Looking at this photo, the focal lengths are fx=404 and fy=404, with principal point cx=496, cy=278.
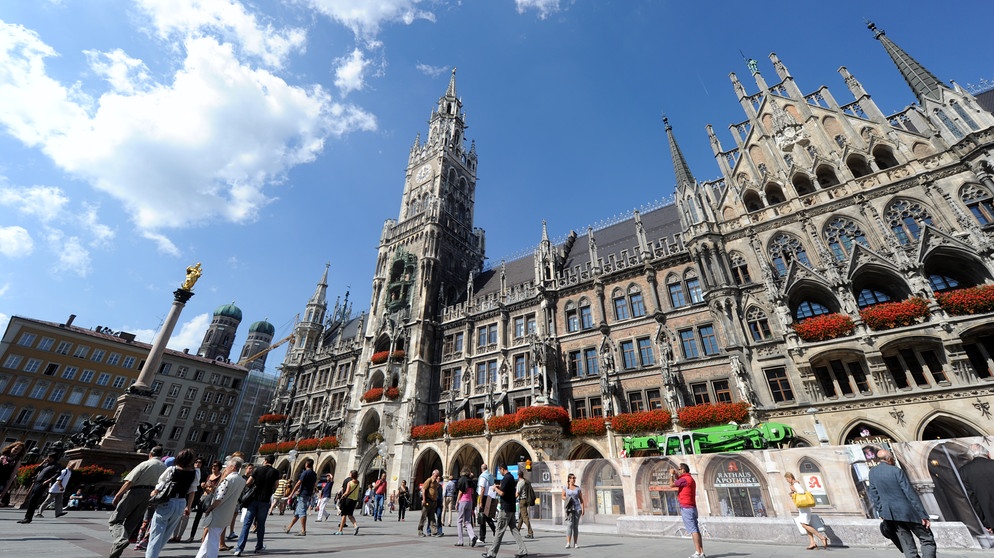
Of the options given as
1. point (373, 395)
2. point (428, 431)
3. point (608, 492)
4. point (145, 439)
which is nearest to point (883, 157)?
point (608, 492)

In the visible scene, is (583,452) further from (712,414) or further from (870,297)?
(870,297)

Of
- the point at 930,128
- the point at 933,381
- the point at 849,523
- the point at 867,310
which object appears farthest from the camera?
the point at 930,128

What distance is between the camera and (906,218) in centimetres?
2012

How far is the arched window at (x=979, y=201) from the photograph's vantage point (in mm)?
18203

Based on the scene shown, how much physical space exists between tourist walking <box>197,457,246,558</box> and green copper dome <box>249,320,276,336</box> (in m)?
90.1

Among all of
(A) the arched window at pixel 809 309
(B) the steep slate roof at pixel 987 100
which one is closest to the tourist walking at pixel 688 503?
(A) the arched window at pixel 809 309

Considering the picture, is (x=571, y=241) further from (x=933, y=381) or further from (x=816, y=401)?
(x=933, y=381)

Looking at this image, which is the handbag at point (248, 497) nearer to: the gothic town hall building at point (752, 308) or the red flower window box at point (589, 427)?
the gothic town hall building at point (752, 308)

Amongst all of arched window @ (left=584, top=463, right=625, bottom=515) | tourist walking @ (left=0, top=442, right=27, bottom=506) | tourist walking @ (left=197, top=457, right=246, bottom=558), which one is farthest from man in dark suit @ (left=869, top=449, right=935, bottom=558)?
tourist walking @ (left=0, top=442, right=27, bottom=506)

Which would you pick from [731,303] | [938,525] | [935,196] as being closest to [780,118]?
[935,196]

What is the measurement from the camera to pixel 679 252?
25.6 metres

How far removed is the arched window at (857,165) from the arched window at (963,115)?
3.86 meters

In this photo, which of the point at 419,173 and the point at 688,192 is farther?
the point at 419,173

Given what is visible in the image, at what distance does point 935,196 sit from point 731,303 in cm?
1023
